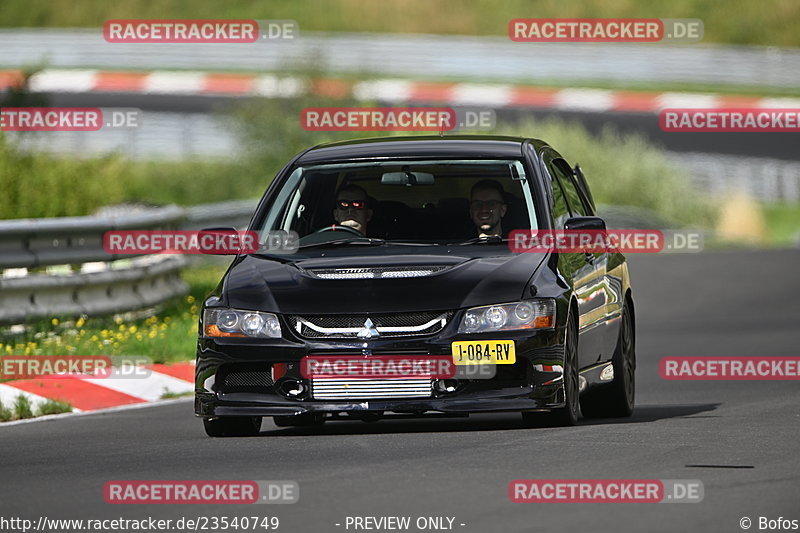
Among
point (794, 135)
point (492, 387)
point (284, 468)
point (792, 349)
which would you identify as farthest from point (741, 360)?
point (794, 135)

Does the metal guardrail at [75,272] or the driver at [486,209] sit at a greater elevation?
the metal guardrail at [75,272]

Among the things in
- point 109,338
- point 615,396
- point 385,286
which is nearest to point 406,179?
point 385,286

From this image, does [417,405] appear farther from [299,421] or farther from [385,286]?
[299,421]

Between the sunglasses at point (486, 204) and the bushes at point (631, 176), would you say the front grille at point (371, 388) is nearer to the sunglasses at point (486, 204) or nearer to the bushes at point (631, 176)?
the sunglasses at point (486, 204)

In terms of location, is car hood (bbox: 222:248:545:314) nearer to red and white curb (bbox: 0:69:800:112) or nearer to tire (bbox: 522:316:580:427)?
tire (bbox: 522:316:580:427)

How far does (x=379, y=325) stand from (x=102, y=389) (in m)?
4.01

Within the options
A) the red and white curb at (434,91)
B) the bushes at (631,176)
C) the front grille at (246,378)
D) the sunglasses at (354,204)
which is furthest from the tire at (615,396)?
the red and white curb at (434,91)

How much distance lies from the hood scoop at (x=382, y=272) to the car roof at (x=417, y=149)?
51.5 inches

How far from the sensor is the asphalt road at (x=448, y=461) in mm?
7969

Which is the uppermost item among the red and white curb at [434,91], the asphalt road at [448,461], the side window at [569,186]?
the red and white curb at [434,91]

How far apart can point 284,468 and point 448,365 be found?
123 cm

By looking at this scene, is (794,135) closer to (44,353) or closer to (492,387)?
(44,353)

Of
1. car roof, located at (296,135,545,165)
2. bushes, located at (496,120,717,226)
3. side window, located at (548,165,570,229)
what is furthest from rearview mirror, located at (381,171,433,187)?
bushes, located at (496,120,717,226)

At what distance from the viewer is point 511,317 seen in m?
10.3
